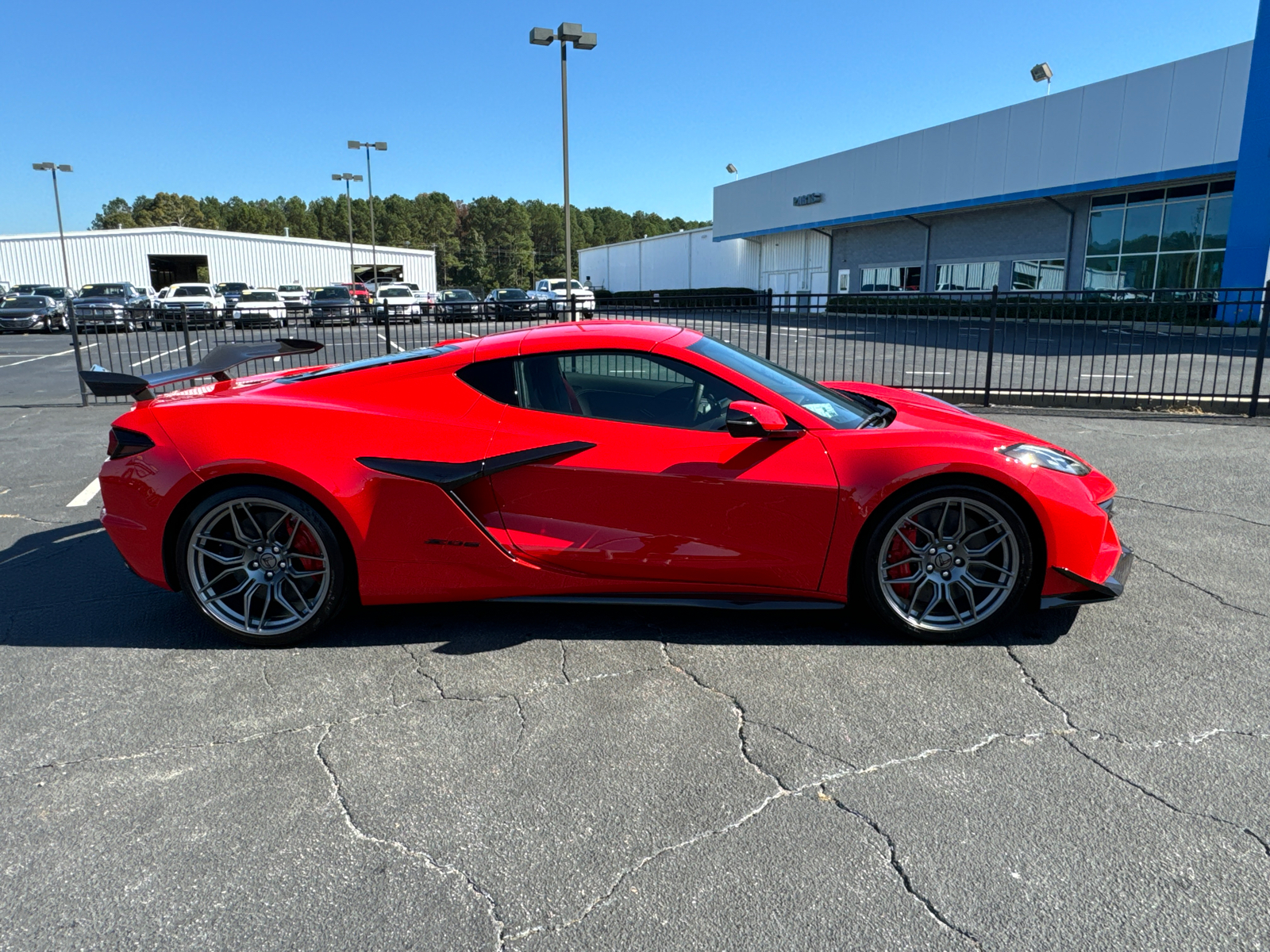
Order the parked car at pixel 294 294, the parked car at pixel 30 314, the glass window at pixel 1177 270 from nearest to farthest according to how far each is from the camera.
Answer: the glass window at pixel 1177 270 < the parked car at pixel 30 314 < the parked car at pixel 294 294

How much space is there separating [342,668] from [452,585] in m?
0.56

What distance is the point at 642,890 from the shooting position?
86.7 inches

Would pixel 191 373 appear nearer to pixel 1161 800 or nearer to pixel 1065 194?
pixel 1161 800

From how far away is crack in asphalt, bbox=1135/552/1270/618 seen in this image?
399cm

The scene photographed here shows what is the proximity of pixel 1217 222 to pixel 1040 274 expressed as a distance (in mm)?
6583

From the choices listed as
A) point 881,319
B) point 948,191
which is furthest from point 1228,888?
point 948,191

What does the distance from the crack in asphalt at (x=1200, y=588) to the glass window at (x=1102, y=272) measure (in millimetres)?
27304

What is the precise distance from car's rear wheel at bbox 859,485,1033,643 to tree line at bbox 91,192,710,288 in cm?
11825

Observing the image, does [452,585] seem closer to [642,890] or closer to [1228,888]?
[642,890]

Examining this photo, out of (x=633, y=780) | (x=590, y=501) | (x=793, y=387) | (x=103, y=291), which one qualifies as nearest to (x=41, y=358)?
(x=103, y=291)

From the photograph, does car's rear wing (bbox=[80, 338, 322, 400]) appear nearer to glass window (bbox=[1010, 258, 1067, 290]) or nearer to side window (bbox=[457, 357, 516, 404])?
side window (bbox=[457, 357, 516, 404])

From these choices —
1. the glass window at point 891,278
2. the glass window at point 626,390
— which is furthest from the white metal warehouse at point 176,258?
the glass window at point 626,390

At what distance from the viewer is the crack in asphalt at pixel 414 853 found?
2.09 m

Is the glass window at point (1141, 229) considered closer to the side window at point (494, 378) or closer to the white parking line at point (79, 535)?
the side window at point (494, 378)
